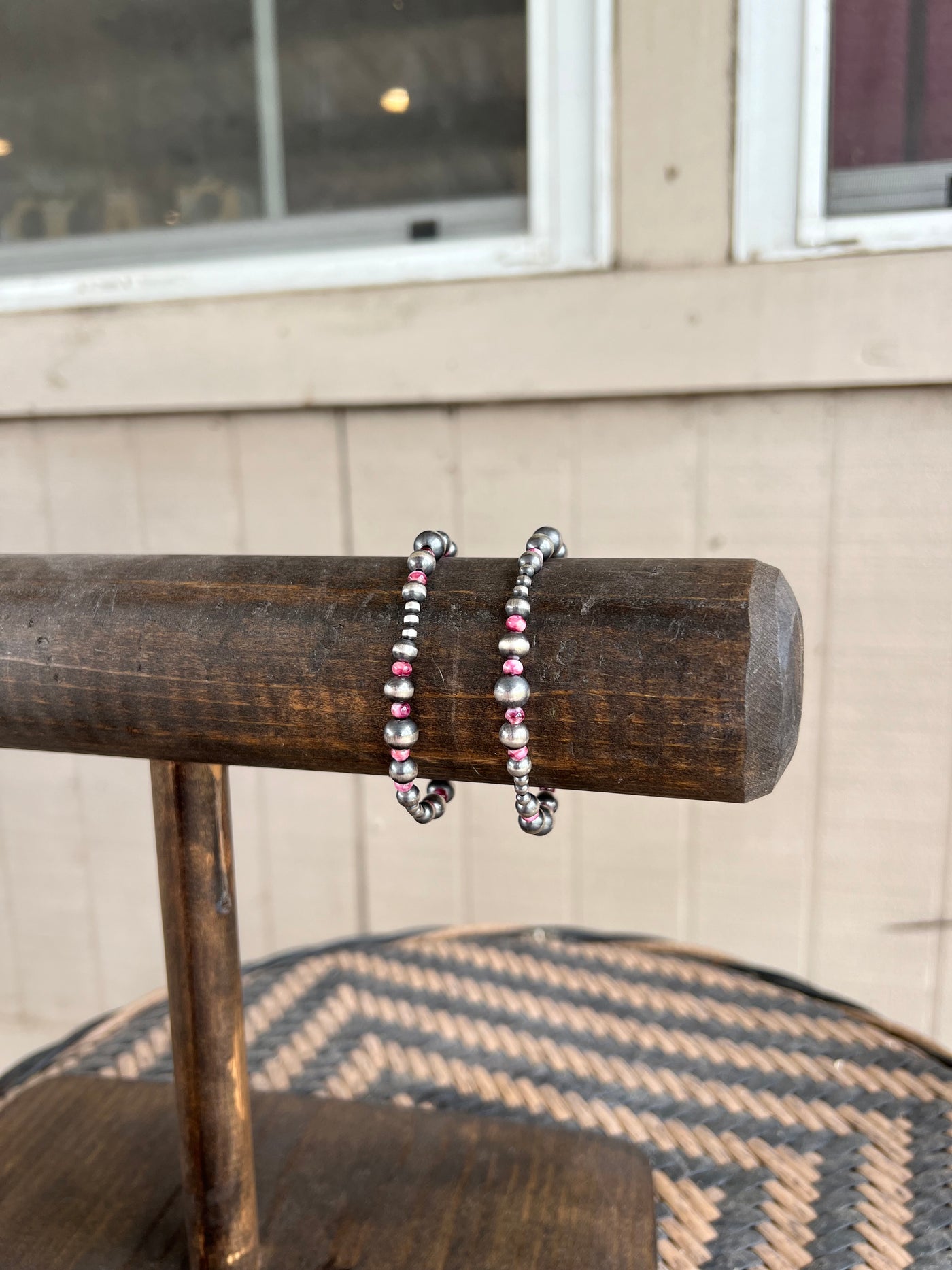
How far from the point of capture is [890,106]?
0.71 metres

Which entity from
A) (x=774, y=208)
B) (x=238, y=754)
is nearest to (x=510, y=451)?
(x=774, y=208)

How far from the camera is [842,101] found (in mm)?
711

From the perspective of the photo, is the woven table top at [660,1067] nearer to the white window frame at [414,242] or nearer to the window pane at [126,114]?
A: the white window frame at [414,242]

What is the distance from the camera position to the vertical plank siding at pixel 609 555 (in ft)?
2.40

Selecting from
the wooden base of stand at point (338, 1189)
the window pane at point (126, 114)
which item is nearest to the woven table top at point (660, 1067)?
the wooden base of stand at point (338, 1189)

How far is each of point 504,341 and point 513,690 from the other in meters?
0.51

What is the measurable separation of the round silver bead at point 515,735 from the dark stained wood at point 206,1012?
0.45 ft

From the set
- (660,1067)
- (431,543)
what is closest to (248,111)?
(431,543)

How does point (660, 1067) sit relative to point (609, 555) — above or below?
below

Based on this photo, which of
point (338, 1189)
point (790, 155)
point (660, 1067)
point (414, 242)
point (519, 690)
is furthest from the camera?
point (414, 242)

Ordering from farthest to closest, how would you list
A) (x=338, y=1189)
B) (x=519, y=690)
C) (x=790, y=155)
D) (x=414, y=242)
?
1. (x=414, y=242)
2. (x=790, y=155)
3. (x=338, y=1189)
4. (x=519, y=690)

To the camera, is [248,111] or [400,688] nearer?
[400,688]

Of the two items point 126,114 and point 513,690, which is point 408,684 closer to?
point 513,690

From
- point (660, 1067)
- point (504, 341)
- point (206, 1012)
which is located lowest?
point (660, 1067)
